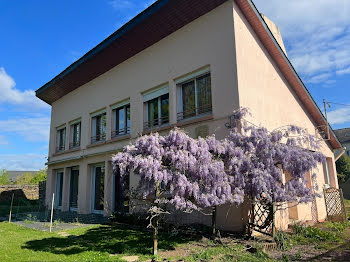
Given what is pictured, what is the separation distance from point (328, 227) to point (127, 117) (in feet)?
30.1

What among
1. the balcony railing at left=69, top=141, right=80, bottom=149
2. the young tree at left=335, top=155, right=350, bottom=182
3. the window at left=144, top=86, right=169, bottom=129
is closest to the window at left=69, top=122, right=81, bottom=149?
the balcony railing at left=69, top=141, right=80, bottom=149

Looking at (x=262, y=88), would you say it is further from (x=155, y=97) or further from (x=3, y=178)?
(x=3, y=178)

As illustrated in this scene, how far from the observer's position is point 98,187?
1392 cm

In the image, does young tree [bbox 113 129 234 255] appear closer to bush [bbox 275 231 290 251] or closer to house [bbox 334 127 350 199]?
bush [bbox 275 231 290 251]

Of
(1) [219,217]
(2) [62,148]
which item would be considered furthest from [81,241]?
(2) [62,148]

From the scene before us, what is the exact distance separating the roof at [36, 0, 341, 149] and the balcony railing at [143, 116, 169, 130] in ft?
10.7

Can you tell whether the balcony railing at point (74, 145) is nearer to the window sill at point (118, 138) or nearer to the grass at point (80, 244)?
the window sill at point (118, 138)

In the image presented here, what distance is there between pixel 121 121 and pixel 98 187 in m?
3.62

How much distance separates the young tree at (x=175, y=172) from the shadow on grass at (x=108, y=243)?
106 cm

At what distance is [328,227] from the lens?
9.73m

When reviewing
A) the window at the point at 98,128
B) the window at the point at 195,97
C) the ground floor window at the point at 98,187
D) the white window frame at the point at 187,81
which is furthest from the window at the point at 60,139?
the window at the point at 195,97

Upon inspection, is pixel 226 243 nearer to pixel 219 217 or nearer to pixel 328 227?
pixel 219 217

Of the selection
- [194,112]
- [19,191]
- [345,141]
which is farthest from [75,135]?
[345,141]

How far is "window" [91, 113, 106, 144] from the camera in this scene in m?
14.4
